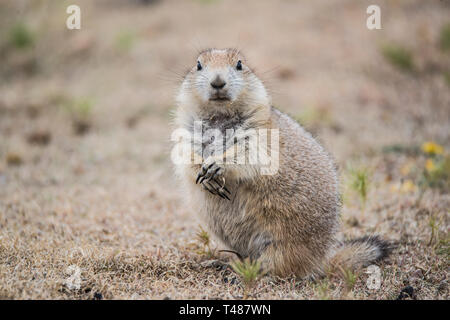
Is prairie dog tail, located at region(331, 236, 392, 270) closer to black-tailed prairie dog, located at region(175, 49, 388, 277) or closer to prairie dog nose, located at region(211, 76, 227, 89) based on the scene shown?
black-tailed prairie dog, located at region(175, 49, 388, 277)

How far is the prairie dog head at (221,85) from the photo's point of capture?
4.03m

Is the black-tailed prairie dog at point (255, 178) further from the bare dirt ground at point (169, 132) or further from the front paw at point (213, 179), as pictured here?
the bare dirt ground at point (169, 132)

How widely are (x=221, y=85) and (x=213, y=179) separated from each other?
2.57ft

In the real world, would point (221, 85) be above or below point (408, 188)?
above

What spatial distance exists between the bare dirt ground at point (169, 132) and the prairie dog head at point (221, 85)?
2.43 feet

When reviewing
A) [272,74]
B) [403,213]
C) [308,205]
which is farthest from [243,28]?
[308,205]

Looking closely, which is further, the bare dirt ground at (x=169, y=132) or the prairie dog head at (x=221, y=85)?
the prairie dog head at (x=221, y=85)

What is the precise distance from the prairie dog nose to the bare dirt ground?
3.82ft

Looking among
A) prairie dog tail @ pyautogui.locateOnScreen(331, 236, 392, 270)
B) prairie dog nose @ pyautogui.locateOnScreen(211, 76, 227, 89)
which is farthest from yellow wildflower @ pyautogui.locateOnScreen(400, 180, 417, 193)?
prairie dog nose @ pyautogui.locateOnScreen(211, 76, 227, 89)

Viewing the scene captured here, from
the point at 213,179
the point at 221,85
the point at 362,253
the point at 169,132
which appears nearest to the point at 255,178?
the point at 213,179

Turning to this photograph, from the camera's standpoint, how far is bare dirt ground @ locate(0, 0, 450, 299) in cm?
389

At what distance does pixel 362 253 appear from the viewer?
4.27m

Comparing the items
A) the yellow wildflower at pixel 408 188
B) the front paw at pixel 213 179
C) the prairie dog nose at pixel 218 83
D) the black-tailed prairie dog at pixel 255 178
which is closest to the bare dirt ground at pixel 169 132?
the yellow wildflower at pixel 408 188

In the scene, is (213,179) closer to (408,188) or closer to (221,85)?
Result: (221,85)
